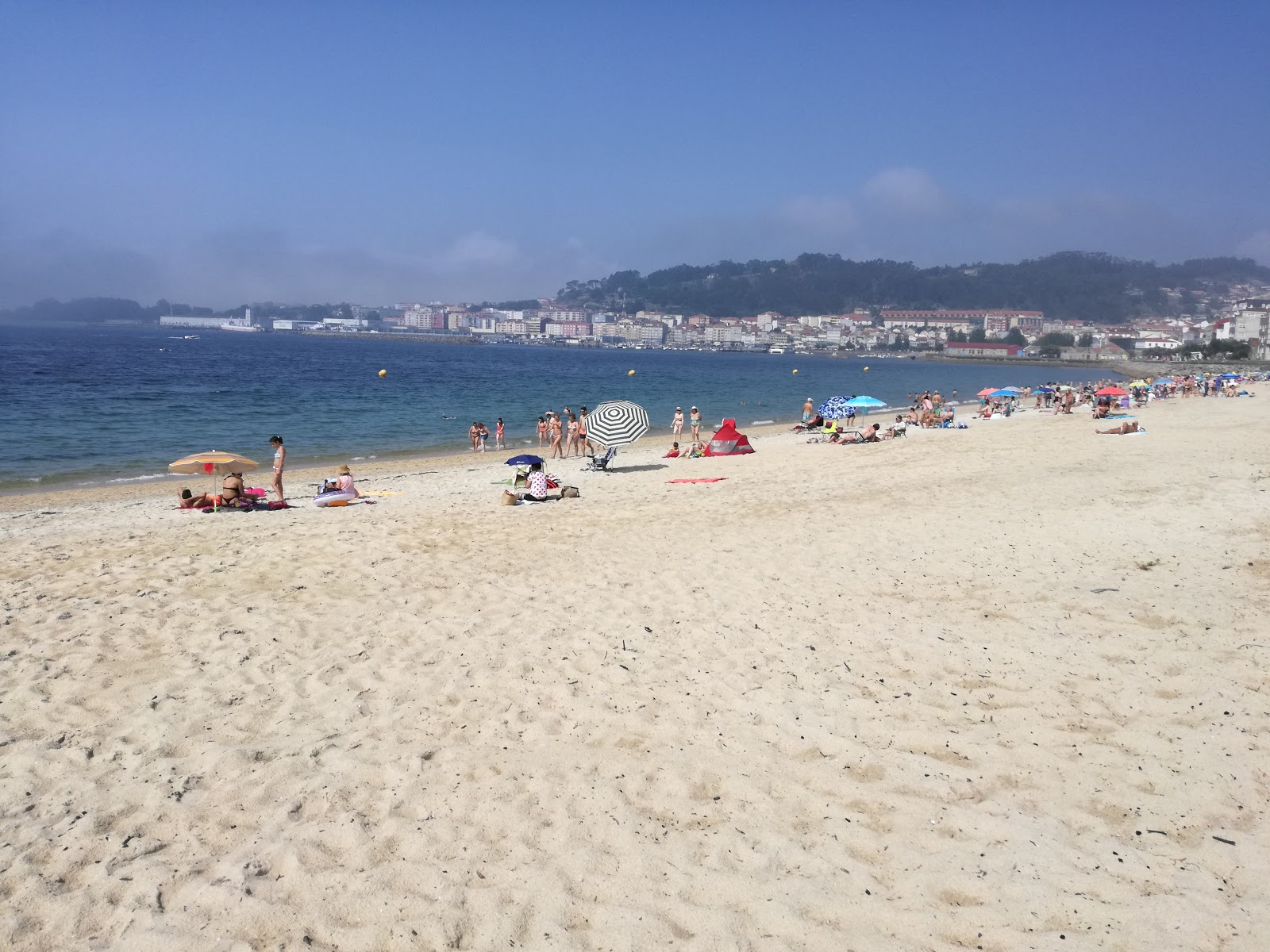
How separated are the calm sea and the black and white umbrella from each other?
893 cm

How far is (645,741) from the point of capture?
500 centimetres

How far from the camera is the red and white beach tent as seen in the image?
70.5 feet

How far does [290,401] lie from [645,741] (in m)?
38.6

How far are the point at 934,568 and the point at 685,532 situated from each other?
10.8ft

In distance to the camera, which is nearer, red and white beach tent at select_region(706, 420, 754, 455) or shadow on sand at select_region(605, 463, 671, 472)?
shadow on sand at select_region(605, 463, 671, 472)

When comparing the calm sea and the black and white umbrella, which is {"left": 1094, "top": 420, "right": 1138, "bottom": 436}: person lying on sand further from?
the calm sea

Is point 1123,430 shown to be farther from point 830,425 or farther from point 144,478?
point 144,478

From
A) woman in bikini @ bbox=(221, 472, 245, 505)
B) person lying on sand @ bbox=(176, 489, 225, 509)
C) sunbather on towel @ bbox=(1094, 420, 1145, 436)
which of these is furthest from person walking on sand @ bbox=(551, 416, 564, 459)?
sunbather on towel @ bbox=(1094, 420, 1145, 436)

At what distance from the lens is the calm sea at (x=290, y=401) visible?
80.3 feet

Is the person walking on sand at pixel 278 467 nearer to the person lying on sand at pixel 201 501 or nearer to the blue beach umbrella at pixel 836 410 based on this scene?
the person lying on sand at pixel 201 501

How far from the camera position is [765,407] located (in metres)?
46.9

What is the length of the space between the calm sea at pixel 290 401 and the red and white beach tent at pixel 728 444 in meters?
9.23

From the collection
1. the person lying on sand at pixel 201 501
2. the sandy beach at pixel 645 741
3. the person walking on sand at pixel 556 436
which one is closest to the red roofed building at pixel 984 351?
the person walking on sand at pixel 556 436

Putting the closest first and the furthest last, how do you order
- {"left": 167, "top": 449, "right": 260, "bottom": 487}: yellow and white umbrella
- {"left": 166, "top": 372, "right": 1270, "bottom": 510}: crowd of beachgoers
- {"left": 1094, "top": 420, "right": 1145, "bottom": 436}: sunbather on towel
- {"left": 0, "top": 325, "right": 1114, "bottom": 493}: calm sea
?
{"left": 167, "top": 449, "right": 260, "bottom": 487}: yellow and white umbrella < {"left": 166, "top": 372, "right": 1270, "bottom": 510}: crowd of beachgoers < {"left": 1094, "top": 420, "right": 1145, "bottom": 436}: sunbather on towel < {"left": 0, "top": 325, "right": 1114, "bottom": 493}: calm sea
